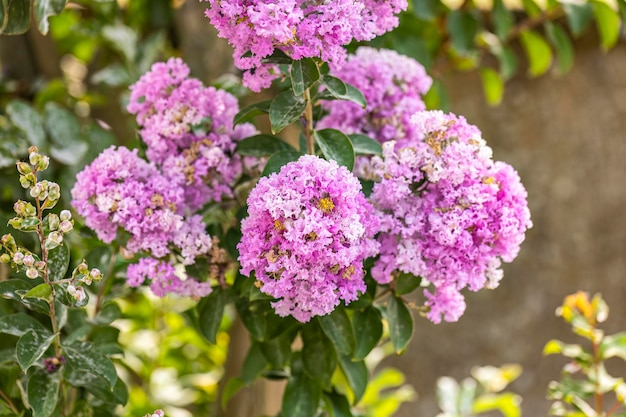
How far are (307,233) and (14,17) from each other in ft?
1.85

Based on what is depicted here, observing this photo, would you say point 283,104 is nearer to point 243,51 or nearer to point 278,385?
point 243,51

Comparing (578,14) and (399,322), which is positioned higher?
(578,14)

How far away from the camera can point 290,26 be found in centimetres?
81

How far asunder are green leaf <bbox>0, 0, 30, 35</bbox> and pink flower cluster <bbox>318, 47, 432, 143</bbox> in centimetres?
43

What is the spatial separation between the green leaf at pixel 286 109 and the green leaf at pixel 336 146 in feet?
0.15

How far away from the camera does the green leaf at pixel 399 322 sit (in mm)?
987

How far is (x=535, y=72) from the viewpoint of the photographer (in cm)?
176

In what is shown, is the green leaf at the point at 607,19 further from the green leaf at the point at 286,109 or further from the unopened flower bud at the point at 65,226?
the unopened flower bud at the point at 65,226

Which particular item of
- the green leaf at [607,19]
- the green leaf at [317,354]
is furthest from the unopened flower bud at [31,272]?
the green leaf at [607,19]

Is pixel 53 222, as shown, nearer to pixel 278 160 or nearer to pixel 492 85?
pixel 278 160

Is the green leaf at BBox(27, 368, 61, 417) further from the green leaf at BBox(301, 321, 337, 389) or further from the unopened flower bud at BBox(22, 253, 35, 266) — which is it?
the green leaf at BBox(301, 321, 337, 389)

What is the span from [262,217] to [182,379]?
3.39 ft

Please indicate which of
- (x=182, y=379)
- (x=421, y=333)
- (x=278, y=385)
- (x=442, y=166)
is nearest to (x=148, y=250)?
(x=442, y=166)

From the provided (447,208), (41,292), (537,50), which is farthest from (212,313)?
(537,50)
